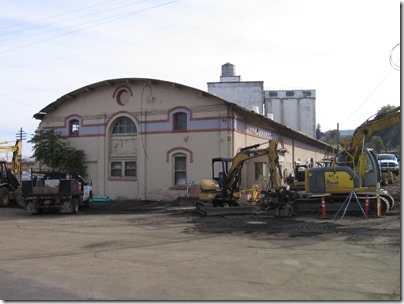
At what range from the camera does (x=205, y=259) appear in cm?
1036

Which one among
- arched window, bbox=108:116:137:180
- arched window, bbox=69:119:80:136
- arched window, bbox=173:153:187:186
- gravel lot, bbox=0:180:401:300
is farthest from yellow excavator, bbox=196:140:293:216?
arched window, bbox=69:119:80:136

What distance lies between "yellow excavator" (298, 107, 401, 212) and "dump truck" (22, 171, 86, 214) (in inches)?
436

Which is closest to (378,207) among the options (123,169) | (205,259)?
(205,259)

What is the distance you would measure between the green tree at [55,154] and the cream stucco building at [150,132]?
30.7 inches

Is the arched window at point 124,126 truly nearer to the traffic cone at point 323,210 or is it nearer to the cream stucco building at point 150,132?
the cream stucco building at point 150,132

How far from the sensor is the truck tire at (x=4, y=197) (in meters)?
27.5

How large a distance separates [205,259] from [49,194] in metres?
14.0

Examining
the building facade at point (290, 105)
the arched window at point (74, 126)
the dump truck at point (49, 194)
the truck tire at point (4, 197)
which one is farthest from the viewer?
the building facade at point (290, 105)

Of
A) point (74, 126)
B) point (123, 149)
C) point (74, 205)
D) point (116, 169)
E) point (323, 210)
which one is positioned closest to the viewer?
point (323, 210)

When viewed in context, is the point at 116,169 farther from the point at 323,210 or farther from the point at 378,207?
the point at 378,207

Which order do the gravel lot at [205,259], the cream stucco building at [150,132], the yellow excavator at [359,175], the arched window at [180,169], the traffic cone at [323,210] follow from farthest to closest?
the arched window at [180,169] < the cream stucco building at [150,132] < the yellow excavator at [359,175] < the traffic cone at [323,210] < the gravel lot at [205,259]

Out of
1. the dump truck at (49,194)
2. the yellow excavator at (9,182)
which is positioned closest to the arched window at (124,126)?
the yellow excavator at (9,182)

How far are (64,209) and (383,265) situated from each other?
16.8 meters

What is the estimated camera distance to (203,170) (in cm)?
2784
